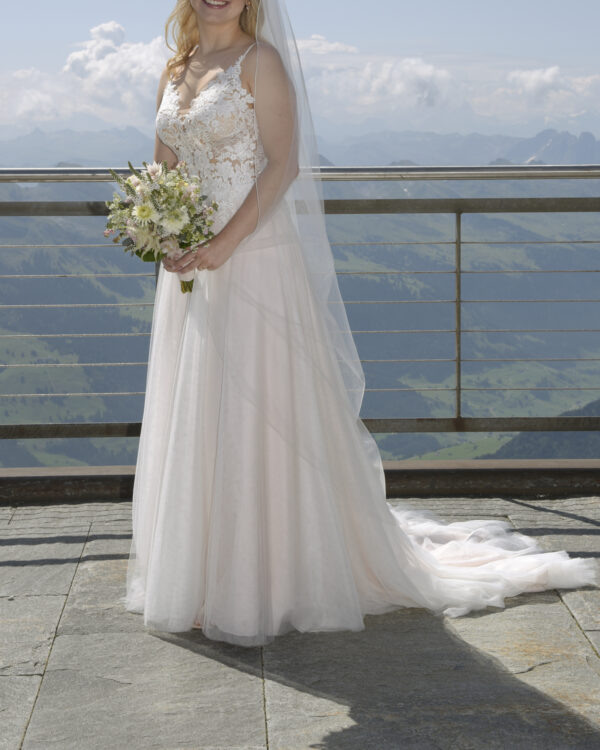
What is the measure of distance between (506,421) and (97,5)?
202 m

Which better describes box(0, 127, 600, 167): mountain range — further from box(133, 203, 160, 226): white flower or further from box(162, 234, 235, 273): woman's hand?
box(133, 203, 160, 226): white flower

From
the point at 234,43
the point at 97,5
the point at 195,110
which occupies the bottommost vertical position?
the point at 195,110

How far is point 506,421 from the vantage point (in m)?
3.84

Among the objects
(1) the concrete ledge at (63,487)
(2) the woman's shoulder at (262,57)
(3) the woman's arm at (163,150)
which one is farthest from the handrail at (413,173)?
(1) the concrete ledge at (63,487)

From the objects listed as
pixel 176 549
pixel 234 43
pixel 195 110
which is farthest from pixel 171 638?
pixel 234 43

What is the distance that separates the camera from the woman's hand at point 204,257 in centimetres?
243

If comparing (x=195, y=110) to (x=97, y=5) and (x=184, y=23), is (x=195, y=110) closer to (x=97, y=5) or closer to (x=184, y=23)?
(x=184, y=23)

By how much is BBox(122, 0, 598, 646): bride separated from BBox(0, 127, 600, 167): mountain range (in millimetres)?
137185

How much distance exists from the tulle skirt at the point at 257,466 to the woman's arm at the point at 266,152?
2.6 inches

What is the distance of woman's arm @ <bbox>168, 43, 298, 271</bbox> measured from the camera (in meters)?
2.42

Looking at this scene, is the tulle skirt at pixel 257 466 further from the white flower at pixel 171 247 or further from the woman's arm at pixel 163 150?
the woman's arm at pixel 163 150

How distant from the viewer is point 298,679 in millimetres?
2215

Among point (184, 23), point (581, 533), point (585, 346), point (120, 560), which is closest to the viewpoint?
point (184, 23)

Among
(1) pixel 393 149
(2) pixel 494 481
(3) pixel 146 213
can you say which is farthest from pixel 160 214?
(1) pixel 393 149
